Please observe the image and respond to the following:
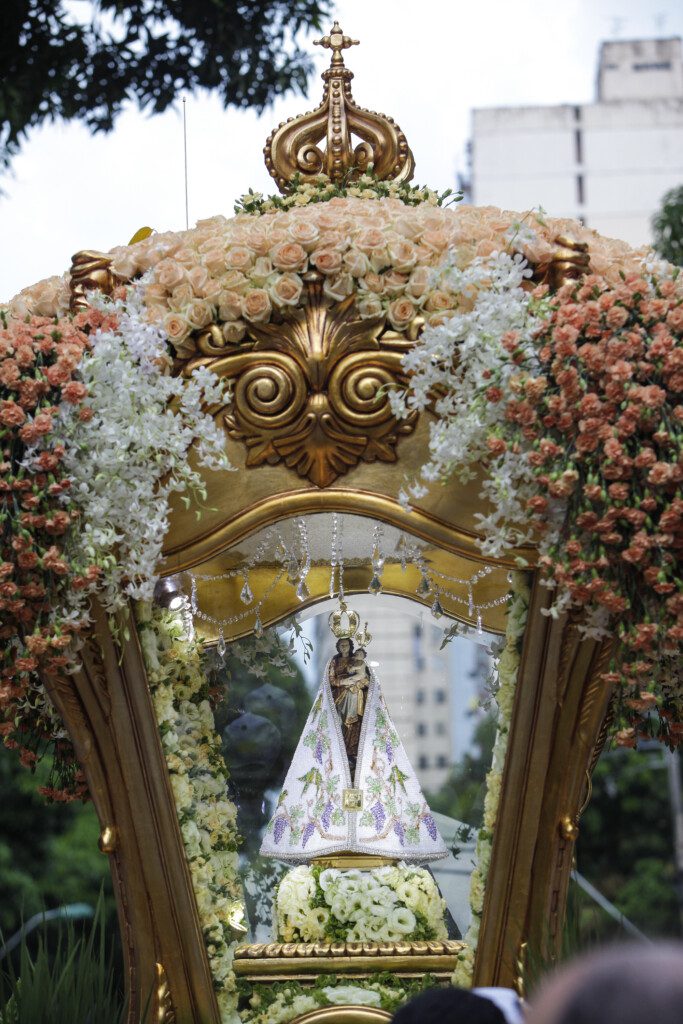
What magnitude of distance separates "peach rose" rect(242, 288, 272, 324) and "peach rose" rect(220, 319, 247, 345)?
0.14 feet

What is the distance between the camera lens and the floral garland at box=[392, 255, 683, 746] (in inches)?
124

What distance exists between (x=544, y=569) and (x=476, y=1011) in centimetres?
177

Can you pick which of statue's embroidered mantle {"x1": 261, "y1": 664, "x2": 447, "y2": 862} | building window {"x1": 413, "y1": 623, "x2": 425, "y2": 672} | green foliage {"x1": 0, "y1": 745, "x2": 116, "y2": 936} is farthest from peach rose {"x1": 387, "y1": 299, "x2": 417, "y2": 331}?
green foliage {"x1": 0, "y1": 745, "x2": 116, "y2": 936}

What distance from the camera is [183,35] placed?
8.00 metres

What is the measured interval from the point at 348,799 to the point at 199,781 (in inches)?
24.5

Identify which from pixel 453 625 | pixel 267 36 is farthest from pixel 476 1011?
pixel 267 36

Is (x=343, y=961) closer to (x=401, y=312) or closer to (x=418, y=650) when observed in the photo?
(x=418, y=650)

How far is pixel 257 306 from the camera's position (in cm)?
353

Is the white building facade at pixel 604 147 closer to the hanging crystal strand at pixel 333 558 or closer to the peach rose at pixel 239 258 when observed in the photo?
the hanging crystal strand at pixel 333 558

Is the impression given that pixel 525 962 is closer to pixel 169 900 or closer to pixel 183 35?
pixel 169 900

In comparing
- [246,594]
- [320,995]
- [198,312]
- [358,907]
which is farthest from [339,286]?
[320,995]

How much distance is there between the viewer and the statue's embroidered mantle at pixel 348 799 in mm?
4219

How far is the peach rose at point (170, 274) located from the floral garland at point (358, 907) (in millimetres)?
1905

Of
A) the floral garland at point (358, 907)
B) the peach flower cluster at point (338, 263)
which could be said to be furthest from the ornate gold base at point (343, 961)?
the peach flower cluster at point (338, 263)
